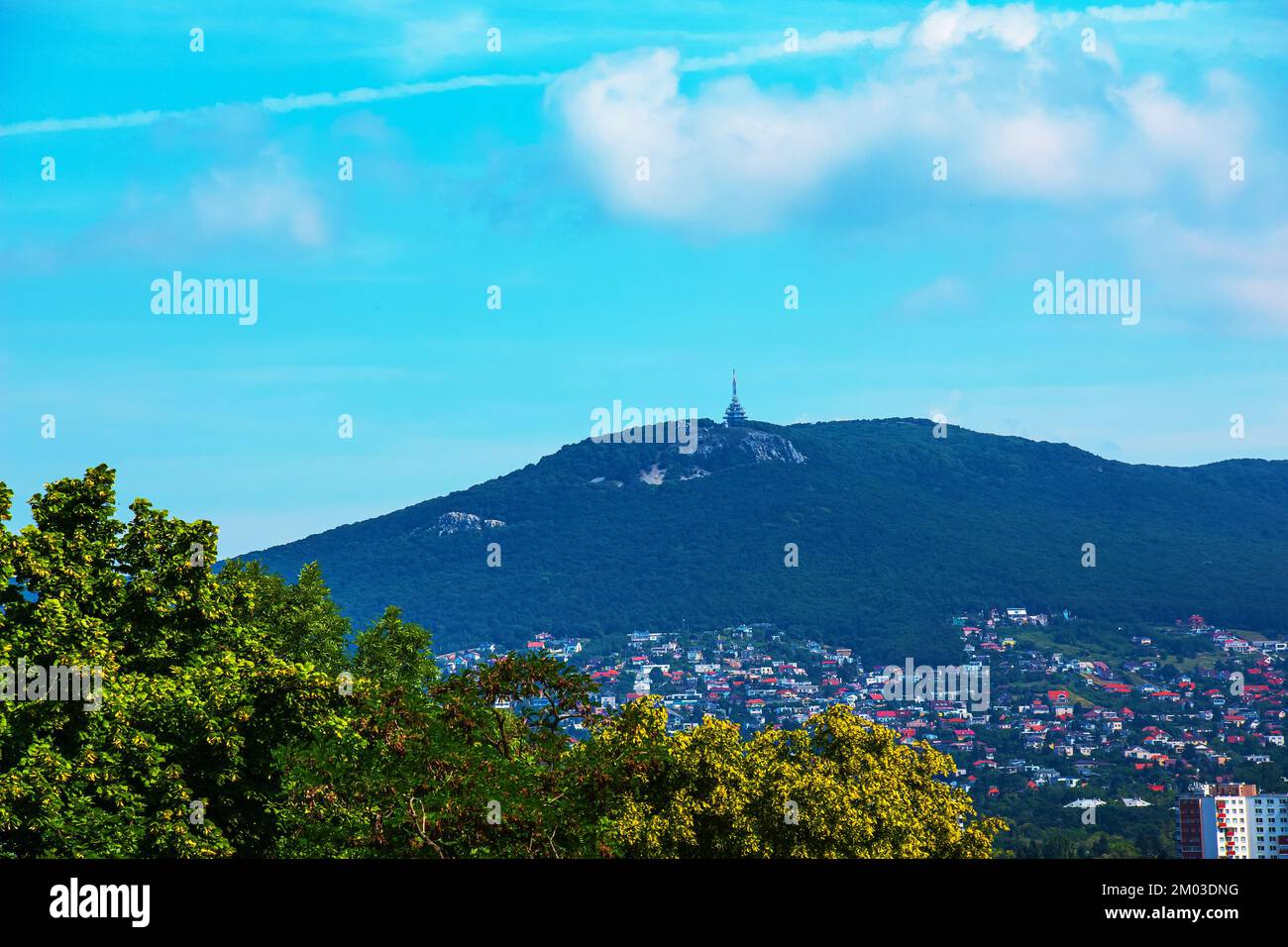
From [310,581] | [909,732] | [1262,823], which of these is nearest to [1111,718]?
[909,732]

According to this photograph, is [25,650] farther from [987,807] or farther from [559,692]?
[987,807]

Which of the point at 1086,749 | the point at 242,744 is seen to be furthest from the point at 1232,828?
the point at 242,744

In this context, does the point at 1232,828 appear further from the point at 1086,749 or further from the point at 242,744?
the point at 242,744

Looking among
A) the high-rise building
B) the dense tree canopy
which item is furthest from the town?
the dense tree canopy

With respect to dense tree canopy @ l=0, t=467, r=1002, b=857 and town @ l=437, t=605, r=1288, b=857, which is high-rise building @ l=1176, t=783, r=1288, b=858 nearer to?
town @ l=437, t=605, r=1288, b=857

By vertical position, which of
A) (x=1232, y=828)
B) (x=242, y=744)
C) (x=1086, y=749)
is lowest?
(x=1086, y=749)
